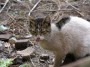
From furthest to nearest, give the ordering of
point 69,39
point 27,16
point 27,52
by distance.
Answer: point 27,16, point 27,52, point 69,39

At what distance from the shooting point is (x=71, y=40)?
3.40 meters

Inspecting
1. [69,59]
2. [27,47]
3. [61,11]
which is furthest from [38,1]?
[69,59]

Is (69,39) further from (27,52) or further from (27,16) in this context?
(27,16)

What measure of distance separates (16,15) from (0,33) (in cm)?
89

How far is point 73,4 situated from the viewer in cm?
642

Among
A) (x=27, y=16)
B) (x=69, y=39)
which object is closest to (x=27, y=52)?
(x=69, y=39)

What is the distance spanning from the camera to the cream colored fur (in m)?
3.36

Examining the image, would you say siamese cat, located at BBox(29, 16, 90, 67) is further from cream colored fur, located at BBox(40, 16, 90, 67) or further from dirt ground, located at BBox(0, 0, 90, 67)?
dirt ground, located at BBox(0, 0, 90, 67)

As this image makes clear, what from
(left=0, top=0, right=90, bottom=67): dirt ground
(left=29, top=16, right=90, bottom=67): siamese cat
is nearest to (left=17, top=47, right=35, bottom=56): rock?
(left=0, top=0, right=90, bottom=67): dirt ground

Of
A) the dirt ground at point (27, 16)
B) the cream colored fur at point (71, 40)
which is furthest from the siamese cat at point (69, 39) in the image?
the dirt ground at point (27, 16)

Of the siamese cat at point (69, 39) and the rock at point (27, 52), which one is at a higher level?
the siamese cat at point (69, 39)

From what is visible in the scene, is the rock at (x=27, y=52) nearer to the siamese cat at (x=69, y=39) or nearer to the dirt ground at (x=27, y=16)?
the dirt ground at (x=27, y=16)

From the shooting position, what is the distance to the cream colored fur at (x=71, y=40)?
336cm

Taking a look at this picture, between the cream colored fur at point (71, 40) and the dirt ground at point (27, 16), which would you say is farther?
the dirt ground at point (27, 16)
